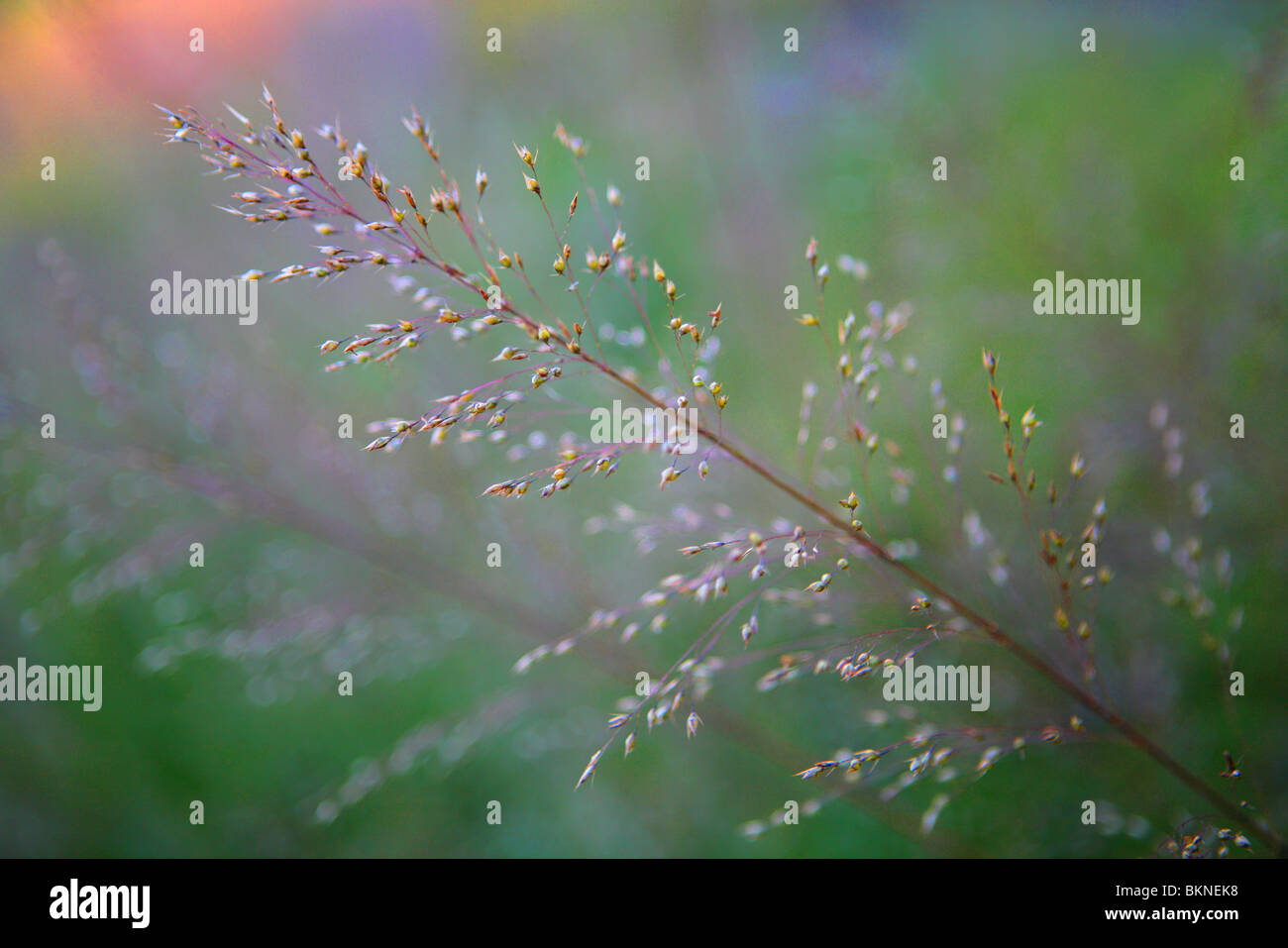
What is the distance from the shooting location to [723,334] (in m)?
3.65

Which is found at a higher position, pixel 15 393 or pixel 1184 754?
pixel 15 393

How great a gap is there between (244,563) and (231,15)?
3.02m

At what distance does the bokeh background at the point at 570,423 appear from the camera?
268 centimetres

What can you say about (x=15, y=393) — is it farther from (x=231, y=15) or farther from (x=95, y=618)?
(x=231, y=15)

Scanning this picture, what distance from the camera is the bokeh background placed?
2.68 meters

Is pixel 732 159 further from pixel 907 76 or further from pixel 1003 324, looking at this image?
pixel 1003 324

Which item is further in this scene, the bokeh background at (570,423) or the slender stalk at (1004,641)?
the bokeh background at (570,423)

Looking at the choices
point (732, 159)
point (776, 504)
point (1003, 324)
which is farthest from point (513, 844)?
point (732, 159)

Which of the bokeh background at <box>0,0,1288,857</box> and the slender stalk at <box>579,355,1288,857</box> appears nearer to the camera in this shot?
the slender stalk at <box>579,355,1288,857</box>

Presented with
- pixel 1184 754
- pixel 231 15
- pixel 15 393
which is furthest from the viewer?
pixel 231 15

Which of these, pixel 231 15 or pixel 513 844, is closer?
pixel 513 844

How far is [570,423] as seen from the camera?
3416 mm
